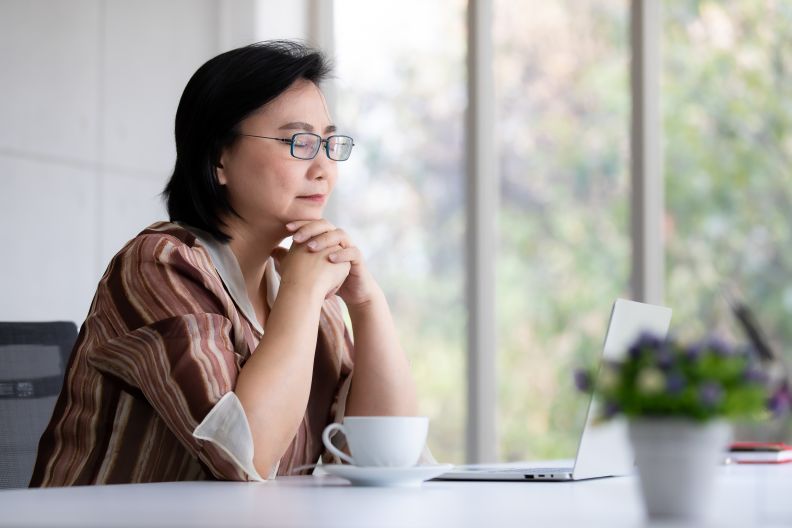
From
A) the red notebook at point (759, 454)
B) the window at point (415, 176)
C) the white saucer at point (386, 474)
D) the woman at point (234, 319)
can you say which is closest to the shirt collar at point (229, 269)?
the woman at point (234, 319)

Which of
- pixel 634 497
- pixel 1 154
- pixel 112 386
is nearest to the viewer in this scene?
pixel 634 497

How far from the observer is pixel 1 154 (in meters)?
2.88

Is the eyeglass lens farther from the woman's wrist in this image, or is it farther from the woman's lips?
the woman's wrist

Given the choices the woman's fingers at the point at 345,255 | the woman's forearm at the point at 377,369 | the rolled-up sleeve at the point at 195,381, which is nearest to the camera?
the rolled-up sleeve at the point at 195,381

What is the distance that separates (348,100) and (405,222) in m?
0.49

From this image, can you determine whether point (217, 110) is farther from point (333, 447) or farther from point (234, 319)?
point (333, 447)

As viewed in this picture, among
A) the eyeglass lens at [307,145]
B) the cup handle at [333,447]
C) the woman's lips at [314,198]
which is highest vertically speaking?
the eyeglass lens at [307,145]

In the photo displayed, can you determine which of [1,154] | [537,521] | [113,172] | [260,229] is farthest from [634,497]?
[113,172]

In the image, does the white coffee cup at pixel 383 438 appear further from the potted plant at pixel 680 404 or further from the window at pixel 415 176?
the window at pixel 415 176

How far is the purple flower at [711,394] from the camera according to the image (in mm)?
752

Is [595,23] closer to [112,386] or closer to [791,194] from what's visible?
[791,194]

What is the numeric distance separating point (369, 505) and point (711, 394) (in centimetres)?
35

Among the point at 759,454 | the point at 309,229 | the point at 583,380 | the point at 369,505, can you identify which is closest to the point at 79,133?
the point at 309,229

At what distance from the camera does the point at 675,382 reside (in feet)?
2.48
